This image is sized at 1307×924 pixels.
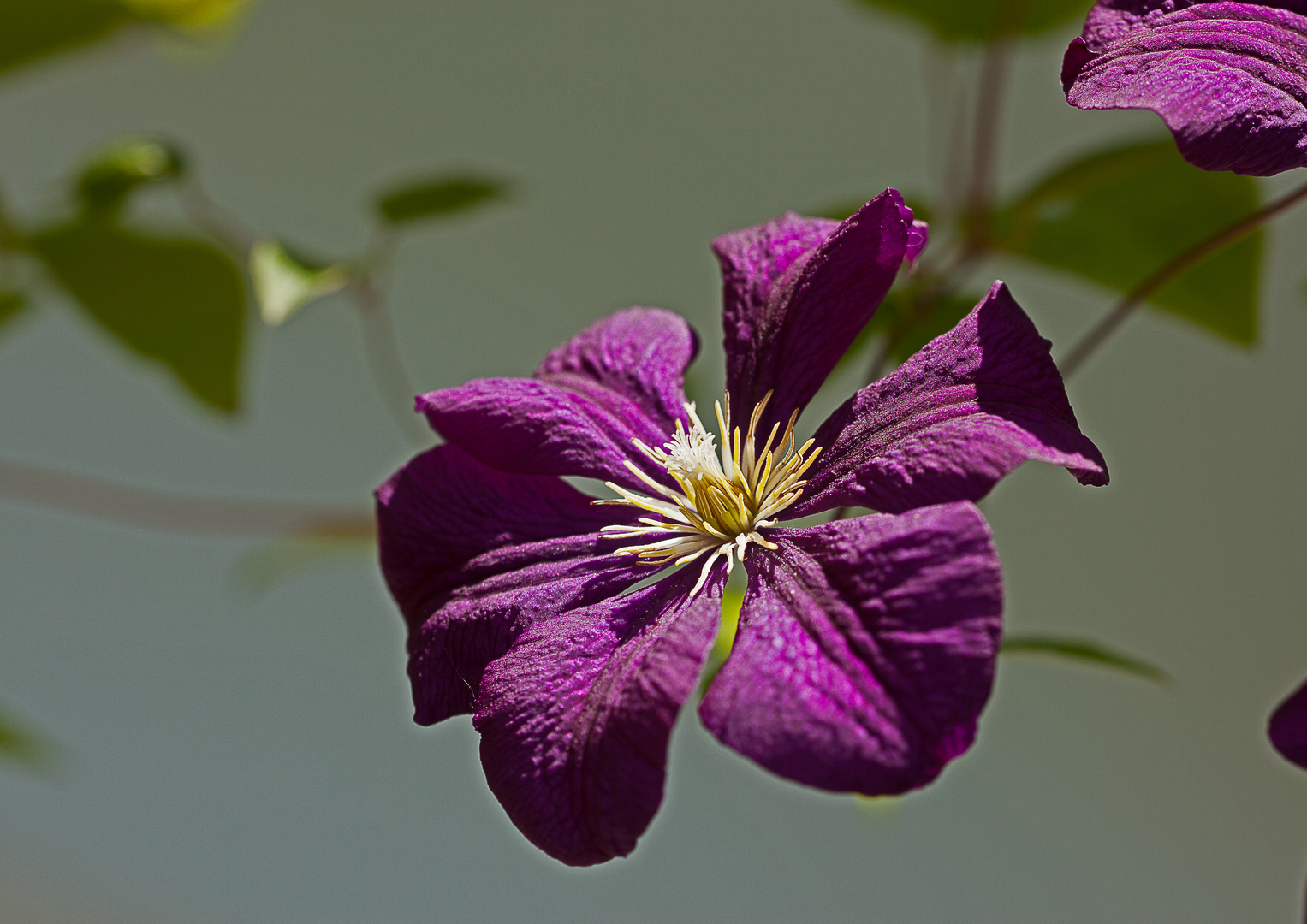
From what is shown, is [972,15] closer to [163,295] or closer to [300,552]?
[163,295]

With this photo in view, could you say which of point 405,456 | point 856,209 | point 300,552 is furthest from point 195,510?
point 856,209

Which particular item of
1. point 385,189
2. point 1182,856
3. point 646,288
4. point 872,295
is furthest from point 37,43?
point 1182,856

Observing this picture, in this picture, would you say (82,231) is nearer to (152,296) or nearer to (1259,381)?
(152,296)

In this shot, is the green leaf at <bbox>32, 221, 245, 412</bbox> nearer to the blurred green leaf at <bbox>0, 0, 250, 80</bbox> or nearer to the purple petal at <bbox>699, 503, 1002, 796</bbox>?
the blurred green leaf at <bbox>0, 0, 250, 80</bbox>

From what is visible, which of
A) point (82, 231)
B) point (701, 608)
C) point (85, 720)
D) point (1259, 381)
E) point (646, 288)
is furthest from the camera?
point (85, 720)

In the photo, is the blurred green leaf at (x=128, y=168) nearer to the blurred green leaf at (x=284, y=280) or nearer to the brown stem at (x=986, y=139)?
the blurred green leaf at (x=284, y=280)

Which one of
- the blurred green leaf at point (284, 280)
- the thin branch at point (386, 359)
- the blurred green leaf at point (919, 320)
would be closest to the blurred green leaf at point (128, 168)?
the blurred green leaf at point (284, 280)
